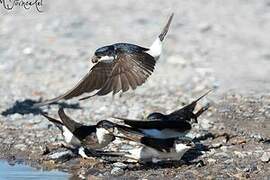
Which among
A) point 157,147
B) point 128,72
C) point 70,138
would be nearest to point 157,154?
point 157,147

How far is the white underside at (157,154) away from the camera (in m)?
6.68

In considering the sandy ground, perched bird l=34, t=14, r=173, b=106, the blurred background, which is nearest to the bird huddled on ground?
perched bird l=34, t=14, r=173, b=106

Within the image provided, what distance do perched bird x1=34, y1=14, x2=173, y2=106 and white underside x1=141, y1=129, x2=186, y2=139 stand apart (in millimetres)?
334

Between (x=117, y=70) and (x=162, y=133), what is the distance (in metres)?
0.57

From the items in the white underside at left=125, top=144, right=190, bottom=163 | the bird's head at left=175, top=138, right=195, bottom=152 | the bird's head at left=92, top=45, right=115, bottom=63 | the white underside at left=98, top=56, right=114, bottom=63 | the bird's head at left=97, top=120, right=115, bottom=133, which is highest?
the bird's head at left=92, top=45, right=115, bottom=63

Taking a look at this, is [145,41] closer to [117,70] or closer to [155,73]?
[155,73]

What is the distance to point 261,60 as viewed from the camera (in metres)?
10.8

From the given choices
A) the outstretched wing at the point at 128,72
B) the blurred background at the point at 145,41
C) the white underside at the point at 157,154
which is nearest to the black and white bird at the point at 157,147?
the white underside at the point at 157,154

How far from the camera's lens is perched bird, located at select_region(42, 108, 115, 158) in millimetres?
6910

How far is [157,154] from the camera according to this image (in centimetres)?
668

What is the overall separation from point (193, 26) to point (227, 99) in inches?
136

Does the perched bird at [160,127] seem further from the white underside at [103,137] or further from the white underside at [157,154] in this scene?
the white underside at [103,137]

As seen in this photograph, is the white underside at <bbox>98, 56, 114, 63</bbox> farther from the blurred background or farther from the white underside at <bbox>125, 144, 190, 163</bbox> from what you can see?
the blurred background

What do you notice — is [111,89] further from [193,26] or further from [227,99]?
[193,26]
